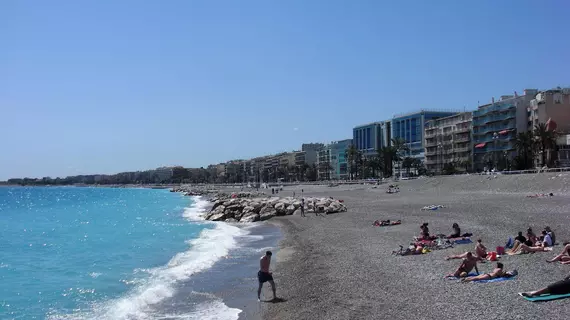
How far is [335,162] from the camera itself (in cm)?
16312

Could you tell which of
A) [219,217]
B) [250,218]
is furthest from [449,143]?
[250,218]

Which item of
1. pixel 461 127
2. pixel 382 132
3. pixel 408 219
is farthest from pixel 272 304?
pixel 382 132

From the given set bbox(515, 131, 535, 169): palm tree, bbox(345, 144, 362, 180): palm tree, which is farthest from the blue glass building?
bbox(515, 131, 535, 169): palm tree

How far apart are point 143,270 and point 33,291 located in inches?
174

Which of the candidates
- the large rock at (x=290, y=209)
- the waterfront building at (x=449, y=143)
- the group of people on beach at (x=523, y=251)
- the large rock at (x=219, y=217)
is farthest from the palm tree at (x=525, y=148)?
the group of people on beach at (x=523, y=251)

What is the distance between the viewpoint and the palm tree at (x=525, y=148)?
2776 inches

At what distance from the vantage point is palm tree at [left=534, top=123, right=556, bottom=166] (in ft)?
217

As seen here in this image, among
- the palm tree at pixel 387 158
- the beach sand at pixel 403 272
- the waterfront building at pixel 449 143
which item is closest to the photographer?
the beach sand at pixel 403 272

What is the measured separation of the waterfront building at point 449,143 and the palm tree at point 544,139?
23605 millimetres

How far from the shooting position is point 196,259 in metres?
22.7

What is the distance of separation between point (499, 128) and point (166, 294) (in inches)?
3238

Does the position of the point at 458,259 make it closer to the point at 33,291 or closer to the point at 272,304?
the point at 272,304

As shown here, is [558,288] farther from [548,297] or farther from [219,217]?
[219,217]

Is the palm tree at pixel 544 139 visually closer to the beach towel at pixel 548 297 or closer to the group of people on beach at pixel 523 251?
the group of people on beach at pixel 523 251
